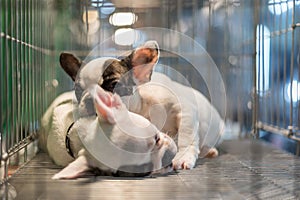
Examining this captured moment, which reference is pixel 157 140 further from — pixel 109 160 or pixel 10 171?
pixel 10 171

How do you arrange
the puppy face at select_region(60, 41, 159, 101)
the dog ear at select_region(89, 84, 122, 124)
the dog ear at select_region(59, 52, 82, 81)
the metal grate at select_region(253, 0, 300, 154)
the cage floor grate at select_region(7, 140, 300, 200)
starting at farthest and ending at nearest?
1. the metal grate at select_region(253, 0, 300, 154)
2. the dog ear at select_region(59, 52, 82, 81)
3. the puppy face at select_region(60, 41, 159, 101)
4. the dog ear at select_region(89, 84, 122, 124)
5. the cage floor grate at select_region(7, 140, 300, 200)

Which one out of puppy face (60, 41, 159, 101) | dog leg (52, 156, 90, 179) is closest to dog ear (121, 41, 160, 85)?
puppy face (60, 41, 159, 101)

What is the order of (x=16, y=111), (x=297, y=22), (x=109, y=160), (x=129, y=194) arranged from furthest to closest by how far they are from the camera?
1. (x=297, y=22)
2. (x=16, y=111)
3. (x=109, y=160)
4. (x=129, y=194)

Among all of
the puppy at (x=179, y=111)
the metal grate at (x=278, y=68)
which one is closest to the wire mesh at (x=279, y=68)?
the metal grate at (x=278, y=68)

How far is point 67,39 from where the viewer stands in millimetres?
1626

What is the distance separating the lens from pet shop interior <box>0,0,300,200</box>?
1.06 m

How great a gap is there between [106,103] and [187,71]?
0.68 m

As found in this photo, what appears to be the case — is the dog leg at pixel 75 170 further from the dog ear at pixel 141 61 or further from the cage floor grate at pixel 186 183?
the dog ear at pixel 141 61

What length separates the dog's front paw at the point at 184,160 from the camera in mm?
1204

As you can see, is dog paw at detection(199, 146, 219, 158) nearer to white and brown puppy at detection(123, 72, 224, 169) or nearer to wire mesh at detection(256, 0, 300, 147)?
white and brown puppy at detection(123, 72, 224, 169)

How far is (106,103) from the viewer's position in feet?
3.46

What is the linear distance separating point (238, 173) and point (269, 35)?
76 centimetres

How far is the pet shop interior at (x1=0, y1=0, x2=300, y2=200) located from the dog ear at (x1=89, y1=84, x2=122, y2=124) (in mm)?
137

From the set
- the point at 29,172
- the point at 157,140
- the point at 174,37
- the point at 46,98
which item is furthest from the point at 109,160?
the point at 174,37
